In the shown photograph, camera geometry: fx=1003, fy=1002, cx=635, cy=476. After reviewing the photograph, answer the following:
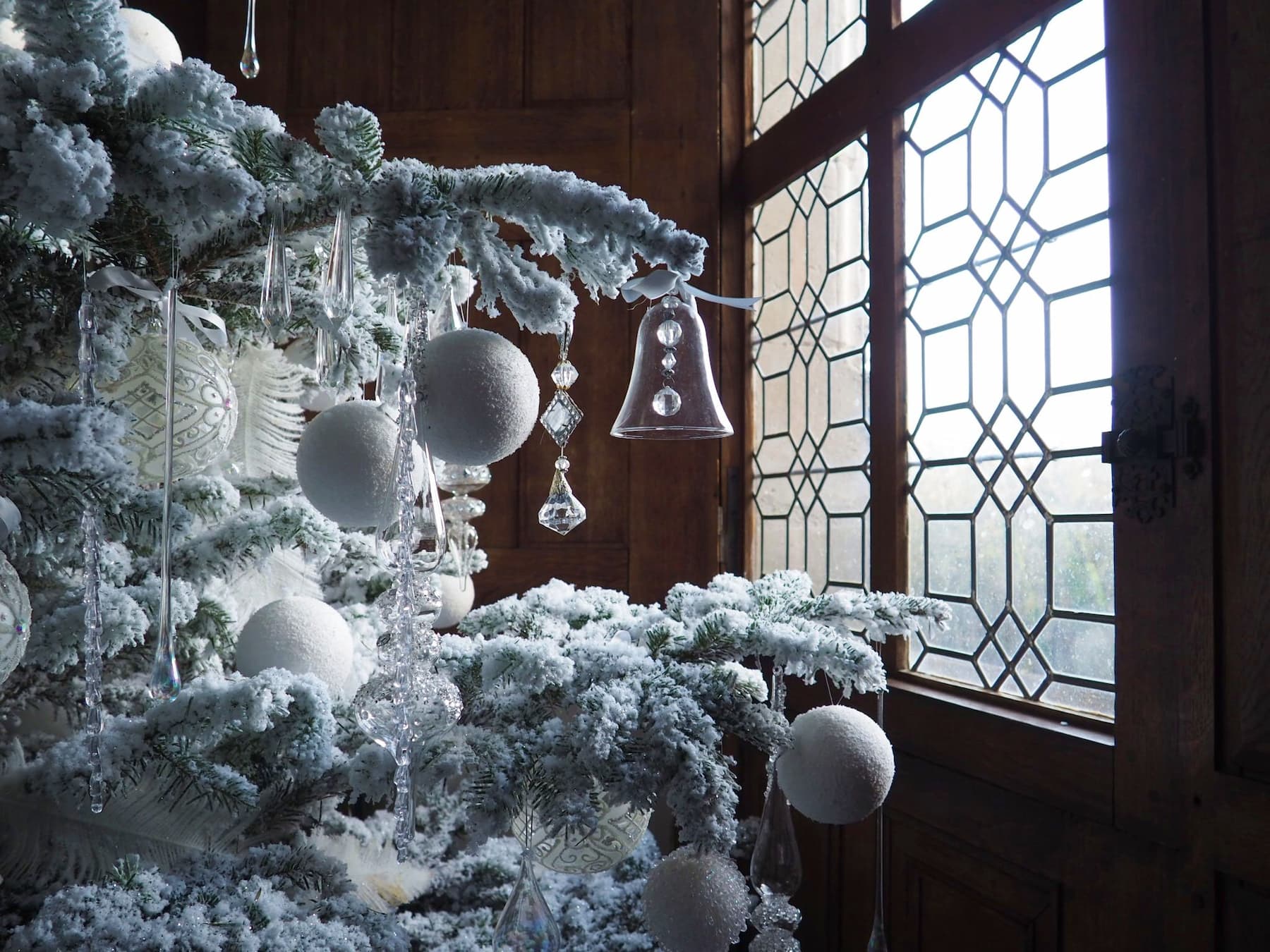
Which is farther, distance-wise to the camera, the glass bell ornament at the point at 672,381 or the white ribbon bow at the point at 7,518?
the glass bell ornament at the point at 672,381

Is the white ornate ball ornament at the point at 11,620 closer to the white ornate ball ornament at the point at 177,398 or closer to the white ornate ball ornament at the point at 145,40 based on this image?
the white ornate ball ornament at the point at 177,398

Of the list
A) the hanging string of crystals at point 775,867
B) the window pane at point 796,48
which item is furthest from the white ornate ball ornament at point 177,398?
the window pane at point 796,48

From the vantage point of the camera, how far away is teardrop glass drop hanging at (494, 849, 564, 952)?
2.50ft

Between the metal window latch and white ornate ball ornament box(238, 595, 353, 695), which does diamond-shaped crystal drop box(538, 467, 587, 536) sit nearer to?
white ornate ball ornament box(238, 595, 353, 695)

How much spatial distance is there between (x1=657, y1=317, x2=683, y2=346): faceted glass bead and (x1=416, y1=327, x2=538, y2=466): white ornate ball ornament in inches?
7.0

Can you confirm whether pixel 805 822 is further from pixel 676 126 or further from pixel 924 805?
pixel 676 126

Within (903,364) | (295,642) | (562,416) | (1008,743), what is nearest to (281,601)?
(295,642)

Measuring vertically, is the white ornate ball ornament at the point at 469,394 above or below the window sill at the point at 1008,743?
above

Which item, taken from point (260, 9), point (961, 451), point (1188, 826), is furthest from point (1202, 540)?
point (260, 9)

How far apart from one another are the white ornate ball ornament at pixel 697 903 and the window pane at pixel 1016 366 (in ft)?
1.89

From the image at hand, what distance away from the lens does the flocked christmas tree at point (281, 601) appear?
0.64m

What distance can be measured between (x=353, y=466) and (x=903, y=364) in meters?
0.99

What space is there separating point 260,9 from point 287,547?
63.5 inches

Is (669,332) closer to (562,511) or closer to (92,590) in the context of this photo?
(562,511)
